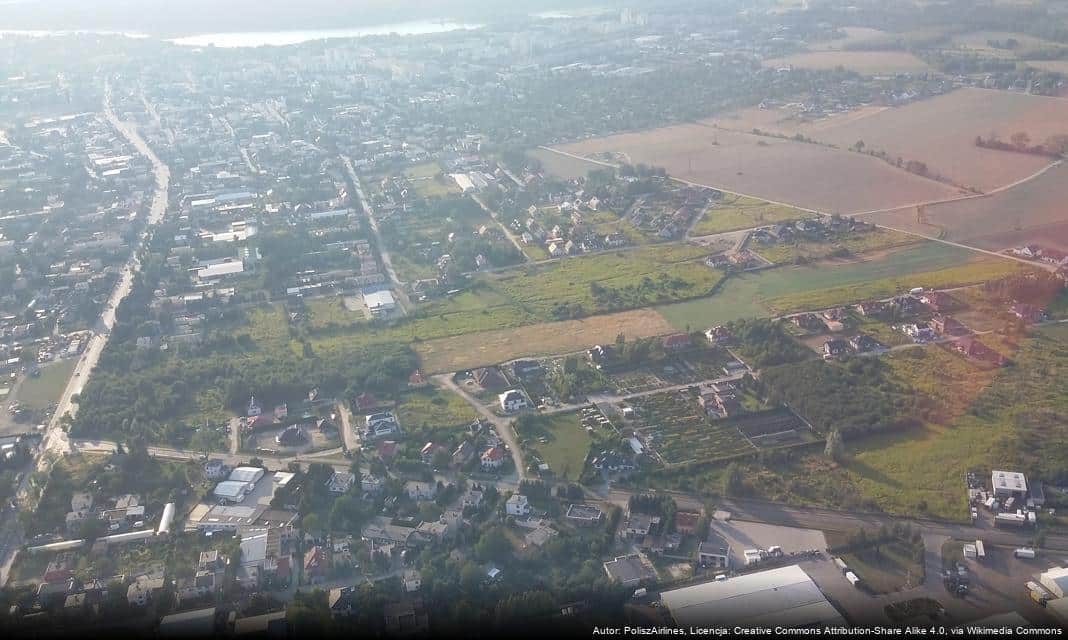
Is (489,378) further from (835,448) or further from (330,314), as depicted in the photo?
(835,448)

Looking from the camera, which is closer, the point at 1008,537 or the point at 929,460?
the point at 1008,537

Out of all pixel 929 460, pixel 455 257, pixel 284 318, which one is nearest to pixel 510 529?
pixel 929 460

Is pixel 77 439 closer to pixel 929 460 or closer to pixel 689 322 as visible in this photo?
pixel 689 322

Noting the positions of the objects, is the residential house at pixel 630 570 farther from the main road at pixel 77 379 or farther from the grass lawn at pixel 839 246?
the grass lawn at pixel 839 246

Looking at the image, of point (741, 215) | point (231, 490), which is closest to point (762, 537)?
point (231, 490)

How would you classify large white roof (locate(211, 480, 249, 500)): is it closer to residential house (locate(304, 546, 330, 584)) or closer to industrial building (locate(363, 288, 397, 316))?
residential house (locate(304, 546, 330, 584))

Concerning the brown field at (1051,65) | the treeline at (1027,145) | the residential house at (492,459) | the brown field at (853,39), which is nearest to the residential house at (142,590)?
the residential house at (492,459)
